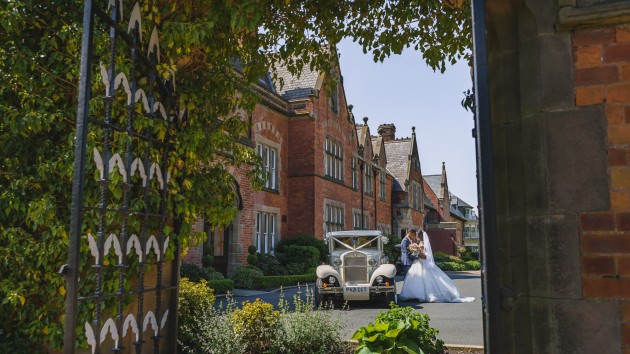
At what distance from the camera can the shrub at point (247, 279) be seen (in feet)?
57.4

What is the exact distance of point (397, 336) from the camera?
5191 mm

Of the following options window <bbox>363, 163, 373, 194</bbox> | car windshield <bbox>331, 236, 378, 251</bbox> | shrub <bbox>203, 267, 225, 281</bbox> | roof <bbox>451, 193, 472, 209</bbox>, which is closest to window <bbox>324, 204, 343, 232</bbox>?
window <bbox>363, 163, 373, 194</bbox>

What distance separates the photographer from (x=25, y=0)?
14.9 ft

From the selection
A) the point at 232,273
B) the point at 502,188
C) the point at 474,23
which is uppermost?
the point at 474,23

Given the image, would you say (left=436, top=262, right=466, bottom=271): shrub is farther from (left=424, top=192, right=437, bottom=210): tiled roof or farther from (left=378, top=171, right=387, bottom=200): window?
(left=424, top=192, right=437, bottom=210): tiled roof

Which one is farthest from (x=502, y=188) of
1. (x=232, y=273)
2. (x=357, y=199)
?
(x=357, y=199)

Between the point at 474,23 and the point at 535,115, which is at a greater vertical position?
the point at 474,23

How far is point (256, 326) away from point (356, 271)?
7695mm

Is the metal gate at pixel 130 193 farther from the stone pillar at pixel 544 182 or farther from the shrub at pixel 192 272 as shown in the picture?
the shrub at pixel 192 272

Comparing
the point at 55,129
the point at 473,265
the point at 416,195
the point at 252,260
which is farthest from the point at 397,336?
the point at 416,195

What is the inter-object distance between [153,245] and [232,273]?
1512cm

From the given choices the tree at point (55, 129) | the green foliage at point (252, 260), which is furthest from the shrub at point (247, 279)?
the tree at point (55, 129)

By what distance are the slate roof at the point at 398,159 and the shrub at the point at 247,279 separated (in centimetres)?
2489

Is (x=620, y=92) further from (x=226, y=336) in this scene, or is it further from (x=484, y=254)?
(x=226, y=336)
